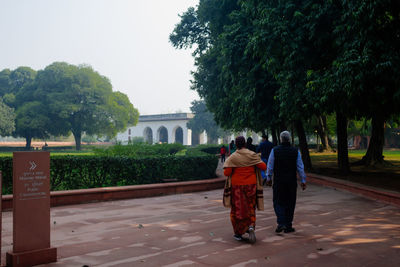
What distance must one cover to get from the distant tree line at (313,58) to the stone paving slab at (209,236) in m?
3.11

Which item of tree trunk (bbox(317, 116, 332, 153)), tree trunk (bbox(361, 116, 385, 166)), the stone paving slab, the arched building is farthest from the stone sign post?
the arched building

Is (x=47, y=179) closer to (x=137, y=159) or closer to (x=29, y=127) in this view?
(x=137, y=159)

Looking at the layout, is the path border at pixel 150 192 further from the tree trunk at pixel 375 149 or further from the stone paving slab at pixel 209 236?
the tree trunk at pixel 375 149

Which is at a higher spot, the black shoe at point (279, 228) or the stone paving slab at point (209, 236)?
the black shoe at point (279, 228)

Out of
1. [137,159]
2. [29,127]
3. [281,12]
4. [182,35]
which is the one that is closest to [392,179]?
[281,12]

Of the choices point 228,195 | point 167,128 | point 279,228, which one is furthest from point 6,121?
point 279,228

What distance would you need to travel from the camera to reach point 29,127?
4738 cm

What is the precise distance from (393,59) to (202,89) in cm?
1579

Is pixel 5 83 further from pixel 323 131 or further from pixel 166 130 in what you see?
pixel 323 131

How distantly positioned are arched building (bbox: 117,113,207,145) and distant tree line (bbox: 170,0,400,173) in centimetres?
5350

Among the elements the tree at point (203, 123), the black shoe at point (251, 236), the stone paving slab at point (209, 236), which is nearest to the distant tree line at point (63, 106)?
the tree at point (203, 123)

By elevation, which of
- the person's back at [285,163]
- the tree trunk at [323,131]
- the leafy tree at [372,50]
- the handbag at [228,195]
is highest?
the leafy tree at [372,50]

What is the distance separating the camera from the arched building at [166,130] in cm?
7169

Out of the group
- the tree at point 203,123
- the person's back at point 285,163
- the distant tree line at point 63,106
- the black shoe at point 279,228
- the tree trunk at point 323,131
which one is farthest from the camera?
the tree at point 203,123
